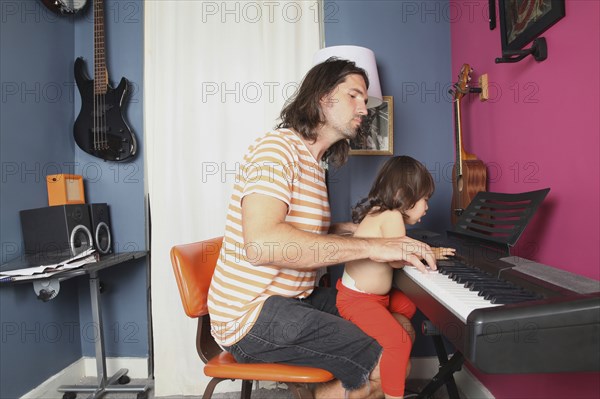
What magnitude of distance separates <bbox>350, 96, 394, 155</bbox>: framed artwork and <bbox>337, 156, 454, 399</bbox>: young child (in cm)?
80

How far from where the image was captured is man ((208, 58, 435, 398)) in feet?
4.09

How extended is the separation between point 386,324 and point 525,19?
1226mm

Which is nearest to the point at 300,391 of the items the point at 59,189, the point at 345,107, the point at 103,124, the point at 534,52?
the point at 345,107

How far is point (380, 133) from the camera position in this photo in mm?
2555

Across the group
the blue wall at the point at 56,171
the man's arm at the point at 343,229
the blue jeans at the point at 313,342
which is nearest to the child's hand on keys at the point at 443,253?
the blue jeans at the point at 313,342

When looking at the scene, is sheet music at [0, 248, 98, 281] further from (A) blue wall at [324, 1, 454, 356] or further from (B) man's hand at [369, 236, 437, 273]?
(A) blue wall at [324, 1, 454, 356]

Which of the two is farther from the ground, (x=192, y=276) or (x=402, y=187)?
(x=402, y=187)

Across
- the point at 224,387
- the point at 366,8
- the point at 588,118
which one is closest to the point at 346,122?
the point at 588,118

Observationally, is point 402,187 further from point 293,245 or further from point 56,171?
point 56,171

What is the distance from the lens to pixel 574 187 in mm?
1418

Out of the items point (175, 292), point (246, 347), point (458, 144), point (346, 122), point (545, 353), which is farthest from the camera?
point (175, 292)

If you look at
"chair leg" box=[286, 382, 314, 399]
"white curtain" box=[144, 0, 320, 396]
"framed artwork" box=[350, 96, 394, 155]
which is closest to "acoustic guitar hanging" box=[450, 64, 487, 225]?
"framed artwork" box=[350, 96, 394, 155]

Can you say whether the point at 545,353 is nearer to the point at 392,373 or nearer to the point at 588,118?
the point at 392,373

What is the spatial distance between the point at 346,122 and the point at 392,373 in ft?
2.82
